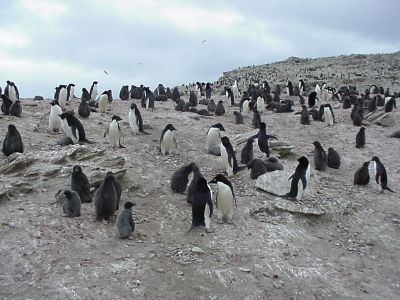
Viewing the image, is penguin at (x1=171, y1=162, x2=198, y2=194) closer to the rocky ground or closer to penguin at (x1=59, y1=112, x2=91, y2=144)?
the rocky ground

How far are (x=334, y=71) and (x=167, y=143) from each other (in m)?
36.2

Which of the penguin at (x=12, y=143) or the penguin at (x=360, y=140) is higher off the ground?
the penguin at (x=12, y=143)

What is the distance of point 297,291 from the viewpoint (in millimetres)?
8422

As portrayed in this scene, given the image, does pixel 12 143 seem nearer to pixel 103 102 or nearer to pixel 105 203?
pixel 105 203

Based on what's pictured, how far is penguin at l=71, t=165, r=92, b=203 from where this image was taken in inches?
421

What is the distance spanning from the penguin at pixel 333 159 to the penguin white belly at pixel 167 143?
500 centimetres

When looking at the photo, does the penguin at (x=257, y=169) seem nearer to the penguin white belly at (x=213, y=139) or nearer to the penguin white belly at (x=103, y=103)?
the penguin white belly at (x=213, y=139)

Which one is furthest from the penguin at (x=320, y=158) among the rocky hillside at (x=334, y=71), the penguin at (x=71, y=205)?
the rocky hillside at (x=334, y=71)

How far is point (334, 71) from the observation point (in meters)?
47.9

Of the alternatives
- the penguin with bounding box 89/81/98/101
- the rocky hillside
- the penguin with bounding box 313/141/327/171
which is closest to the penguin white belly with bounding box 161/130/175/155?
the penguin with bounding box 313/141/327/171

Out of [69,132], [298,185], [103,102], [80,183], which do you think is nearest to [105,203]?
[80,183]

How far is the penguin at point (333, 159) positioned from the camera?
619 inches

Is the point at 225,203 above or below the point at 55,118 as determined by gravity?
below

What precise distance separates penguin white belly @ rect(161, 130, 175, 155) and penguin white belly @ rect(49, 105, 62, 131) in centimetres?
401
